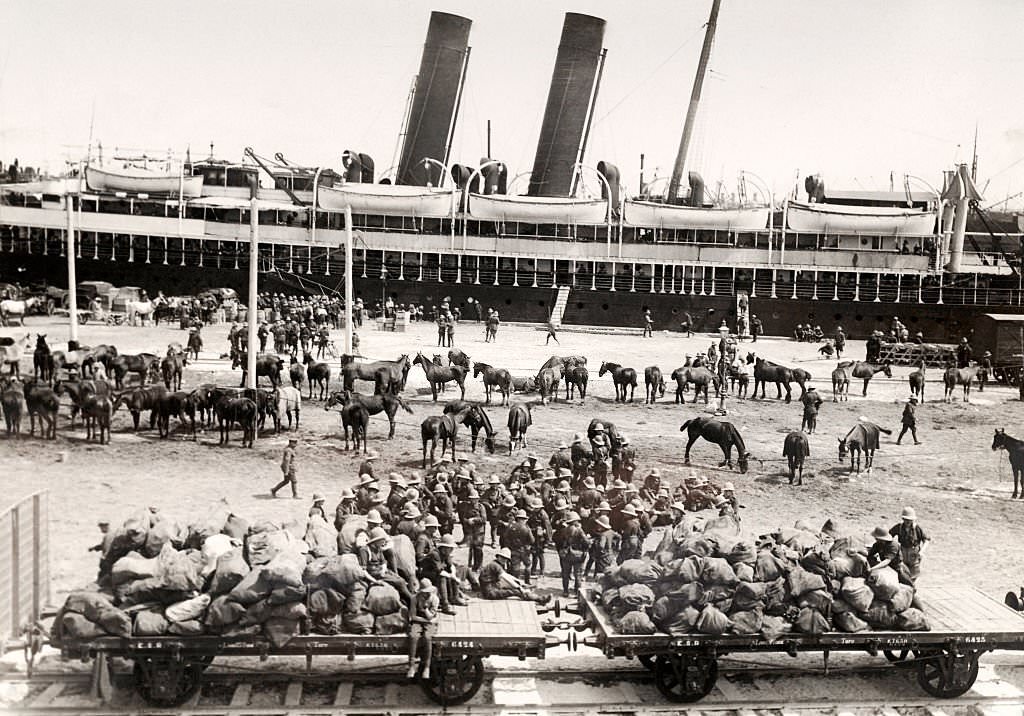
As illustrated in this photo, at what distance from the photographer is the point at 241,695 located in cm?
643

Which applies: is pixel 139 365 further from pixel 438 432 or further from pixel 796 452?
pixel 796 452

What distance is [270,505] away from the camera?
1003 centimetres

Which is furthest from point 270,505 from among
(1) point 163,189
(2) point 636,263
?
(1) point 163,189

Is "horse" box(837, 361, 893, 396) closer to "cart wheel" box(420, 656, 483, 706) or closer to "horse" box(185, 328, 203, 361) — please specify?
"horse" box(185, 328, 203, 361)

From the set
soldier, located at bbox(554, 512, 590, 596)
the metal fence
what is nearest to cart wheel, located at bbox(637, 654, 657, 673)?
soldier, located at bbox(554, 512, 590, 596)

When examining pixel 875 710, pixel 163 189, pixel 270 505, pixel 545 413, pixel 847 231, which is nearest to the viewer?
pixel 875 710

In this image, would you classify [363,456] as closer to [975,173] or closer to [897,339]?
[975,173]

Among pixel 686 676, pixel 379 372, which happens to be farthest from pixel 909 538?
pixel 379 372

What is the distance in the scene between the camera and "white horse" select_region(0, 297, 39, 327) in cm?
1264

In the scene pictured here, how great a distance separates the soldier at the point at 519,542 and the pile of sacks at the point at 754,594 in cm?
146

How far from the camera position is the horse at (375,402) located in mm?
11914

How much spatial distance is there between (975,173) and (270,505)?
9.87 metres

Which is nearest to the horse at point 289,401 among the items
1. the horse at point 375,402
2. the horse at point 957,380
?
the horse at point 375,402

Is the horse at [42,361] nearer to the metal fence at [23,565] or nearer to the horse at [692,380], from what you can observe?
the metal fence at [23,565]
